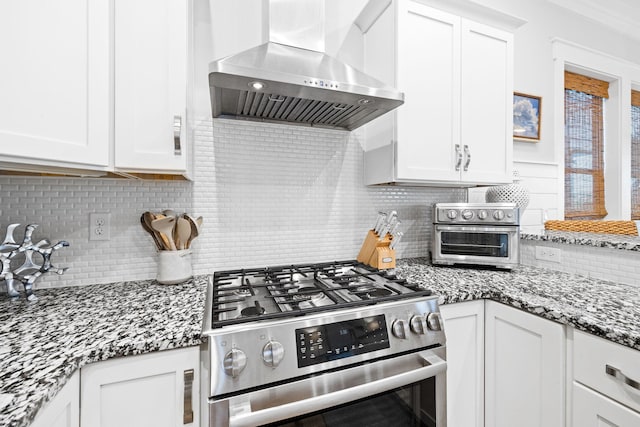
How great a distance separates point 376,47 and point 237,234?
1264 millimetres

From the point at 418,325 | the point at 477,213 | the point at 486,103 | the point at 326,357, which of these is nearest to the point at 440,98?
the point at 486,103

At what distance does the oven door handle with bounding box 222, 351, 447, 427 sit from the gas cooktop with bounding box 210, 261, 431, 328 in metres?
0.20

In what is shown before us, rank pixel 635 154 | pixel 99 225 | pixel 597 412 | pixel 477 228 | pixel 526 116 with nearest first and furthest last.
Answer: pixel 597 412, pixel 99 225, pixel 477 228, pixel 526 116, pixel 635 154

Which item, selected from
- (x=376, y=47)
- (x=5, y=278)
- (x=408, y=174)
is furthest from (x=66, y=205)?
(x=376, y=47)

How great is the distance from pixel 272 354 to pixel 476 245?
1255 mm

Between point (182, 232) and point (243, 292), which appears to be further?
point (182, 232)

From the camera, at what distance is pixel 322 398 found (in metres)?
0.85

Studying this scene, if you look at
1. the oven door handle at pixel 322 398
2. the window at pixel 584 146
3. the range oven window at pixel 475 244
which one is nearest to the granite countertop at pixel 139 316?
the range oven window at pixel 475 244

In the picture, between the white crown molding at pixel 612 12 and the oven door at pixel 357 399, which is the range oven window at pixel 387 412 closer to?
the oven door at pixel 357 399

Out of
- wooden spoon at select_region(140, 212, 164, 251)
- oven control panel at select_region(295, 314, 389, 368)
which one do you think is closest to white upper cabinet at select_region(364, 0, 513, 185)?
oven control panel at select_region(295, 314, 389, 368)

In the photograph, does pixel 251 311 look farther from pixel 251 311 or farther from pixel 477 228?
pixel 477 228

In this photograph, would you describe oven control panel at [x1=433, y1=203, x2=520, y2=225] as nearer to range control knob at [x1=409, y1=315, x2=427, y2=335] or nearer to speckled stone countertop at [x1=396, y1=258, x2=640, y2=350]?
speckled stone countertop at [x1=396, y1=258, x2=640, y2=350]

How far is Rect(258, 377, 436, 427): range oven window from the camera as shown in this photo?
34.8 inches

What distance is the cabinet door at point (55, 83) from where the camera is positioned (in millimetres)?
744
